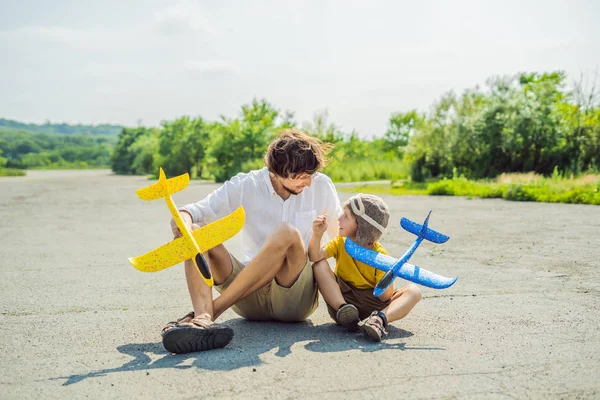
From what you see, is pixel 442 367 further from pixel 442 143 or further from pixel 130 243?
pixel 442 143

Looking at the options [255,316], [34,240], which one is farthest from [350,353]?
[34,240]

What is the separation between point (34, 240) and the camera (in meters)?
8.66

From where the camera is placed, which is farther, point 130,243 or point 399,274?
point 130,243

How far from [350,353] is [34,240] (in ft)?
21.9

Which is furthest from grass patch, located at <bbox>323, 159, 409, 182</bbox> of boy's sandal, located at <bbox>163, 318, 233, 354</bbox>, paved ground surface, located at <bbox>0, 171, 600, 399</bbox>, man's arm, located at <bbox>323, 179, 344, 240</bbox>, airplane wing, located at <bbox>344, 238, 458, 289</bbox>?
boy's sandal, located at <bbox>163, 318, 233, 354</bbox>

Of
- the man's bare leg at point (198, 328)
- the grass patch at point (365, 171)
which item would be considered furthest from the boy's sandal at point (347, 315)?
the grass patch at point (365, 171)

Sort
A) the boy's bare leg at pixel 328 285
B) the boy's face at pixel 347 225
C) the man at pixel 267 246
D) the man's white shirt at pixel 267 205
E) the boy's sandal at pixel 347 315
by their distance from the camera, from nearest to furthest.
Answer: the man at pixel 267 246
the boy's sandal at pixel 347 315
the boy's bare leg at pixel 328 285
the boy's face at pixel 347 225
the man's white shirt at pixel 267 205

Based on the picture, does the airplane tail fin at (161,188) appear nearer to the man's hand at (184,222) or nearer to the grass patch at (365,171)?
the man's hand at (184,222)

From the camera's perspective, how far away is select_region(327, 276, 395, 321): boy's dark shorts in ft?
12.7

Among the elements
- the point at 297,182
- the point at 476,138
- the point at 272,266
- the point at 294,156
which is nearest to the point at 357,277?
the point at 272,266

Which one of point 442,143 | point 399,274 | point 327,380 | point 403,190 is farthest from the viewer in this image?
point 442,143

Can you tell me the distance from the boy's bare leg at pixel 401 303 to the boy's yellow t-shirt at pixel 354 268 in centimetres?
18

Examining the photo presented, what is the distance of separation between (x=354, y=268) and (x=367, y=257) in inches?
9.1

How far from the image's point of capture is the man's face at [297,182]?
3.69 m
